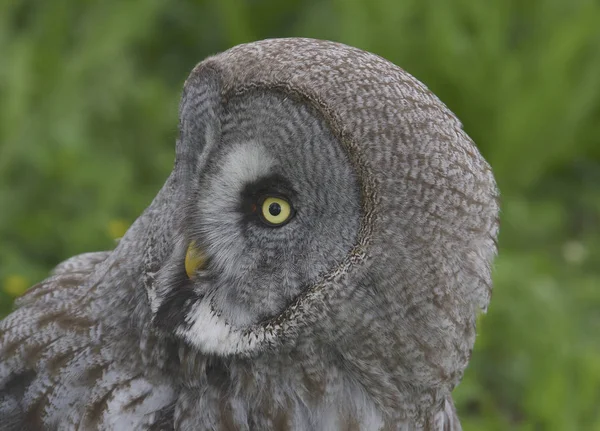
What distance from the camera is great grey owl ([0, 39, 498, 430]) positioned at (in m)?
1.27

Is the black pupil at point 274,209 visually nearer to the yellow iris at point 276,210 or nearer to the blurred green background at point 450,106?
the yellow iris at point 276,210

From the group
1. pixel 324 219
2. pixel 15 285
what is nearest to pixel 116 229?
pixel 15 285

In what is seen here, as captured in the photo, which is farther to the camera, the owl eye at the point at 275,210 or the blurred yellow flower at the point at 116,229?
the blurred yellow flower at the point at 116,229

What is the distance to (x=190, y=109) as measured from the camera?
1.35 metres

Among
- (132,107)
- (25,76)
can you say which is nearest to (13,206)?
(25,76)

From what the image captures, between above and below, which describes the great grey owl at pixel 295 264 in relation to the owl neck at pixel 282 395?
above

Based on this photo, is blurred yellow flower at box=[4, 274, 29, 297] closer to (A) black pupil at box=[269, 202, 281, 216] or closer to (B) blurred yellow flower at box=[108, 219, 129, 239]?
(B) blurred yellow flower at box=[108, 219, 129, 239]

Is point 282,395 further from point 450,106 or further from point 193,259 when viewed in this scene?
point 450,106

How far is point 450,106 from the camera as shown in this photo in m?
3.35

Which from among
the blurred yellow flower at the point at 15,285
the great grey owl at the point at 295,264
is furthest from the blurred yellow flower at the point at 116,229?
the great grey owl at the point at 295,264

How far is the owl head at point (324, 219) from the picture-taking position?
1268 mm

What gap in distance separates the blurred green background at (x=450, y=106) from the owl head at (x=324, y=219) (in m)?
1.11

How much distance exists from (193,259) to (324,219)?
0.69 feet

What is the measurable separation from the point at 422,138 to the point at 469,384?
4.28ft
